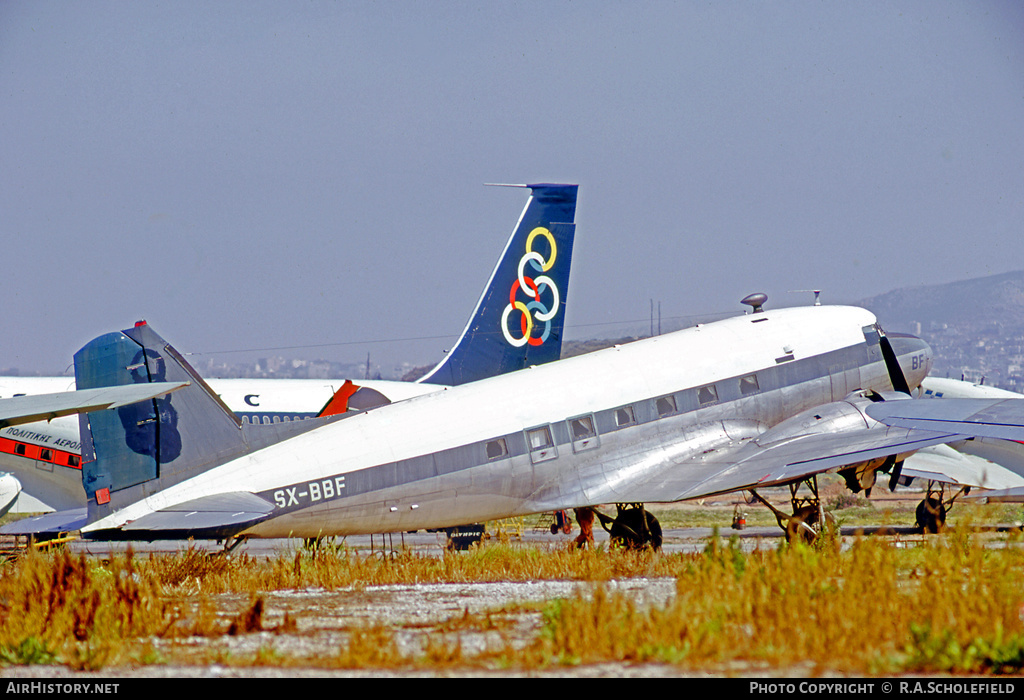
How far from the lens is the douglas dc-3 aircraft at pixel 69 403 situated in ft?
38.5

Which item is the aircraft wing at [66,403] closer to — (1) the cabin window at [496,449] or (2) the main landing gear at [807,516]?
(1) the cabin window at [496,449]

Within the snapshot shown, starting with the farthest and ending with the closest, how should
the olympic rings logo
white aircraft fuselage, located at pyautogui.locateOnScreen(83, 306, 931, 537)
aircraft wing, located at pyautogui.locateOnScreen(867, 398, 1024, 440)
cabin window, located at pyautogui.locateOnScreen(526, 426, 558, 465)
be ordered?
1. the olympic rings logo
2. cabin window, located at pyautogui.locateOnScreen(526, 426, 558, 465)
3. white aircraft fuselage, located at pyautogui.locateOnScreen(83, 306, 931, 537)
4. aircraft wing, located at pyautogui.locateOnScreen(867, 398, 1024, 440)

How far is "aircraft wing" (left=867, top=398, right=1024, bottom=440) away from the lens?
1702cm

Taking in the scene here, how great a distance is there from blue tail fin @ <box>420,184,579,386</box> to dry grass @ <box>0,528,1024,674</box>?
17864 millimetres

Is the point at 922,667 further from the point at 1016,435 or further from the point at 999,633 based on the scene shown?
the point at 1016,435

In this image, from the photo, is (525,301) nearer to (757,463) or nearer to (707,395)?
(707,395)

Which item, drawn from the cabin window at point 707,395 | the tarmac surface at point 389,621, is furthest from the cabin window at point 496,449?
the cabin window at point 707,395

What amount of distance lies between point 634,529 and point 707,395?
3.11 m

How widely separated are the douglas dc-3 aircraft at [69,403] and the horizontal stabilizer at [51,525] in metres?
6.26

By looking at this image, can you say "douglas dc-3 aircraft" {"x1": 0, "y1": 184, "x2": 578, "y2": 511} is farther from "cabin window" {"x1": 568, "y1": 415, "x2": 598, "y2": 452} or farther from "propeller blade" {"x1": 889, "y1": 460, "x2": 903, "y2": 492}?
"propeller blade" {"x1": 889, "y1": 460, "x2": 903, "y2": 492}

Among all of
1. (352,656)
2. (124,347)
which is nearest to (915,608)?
(352,656)

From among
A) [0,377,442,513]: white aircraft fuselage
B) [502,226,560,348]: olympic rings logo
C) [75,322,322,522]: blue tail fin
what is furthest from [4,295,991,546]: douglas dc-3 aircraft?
[0,377,442,513]: white aircraft fuselage

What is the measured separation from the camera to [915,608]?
33.8 ft
